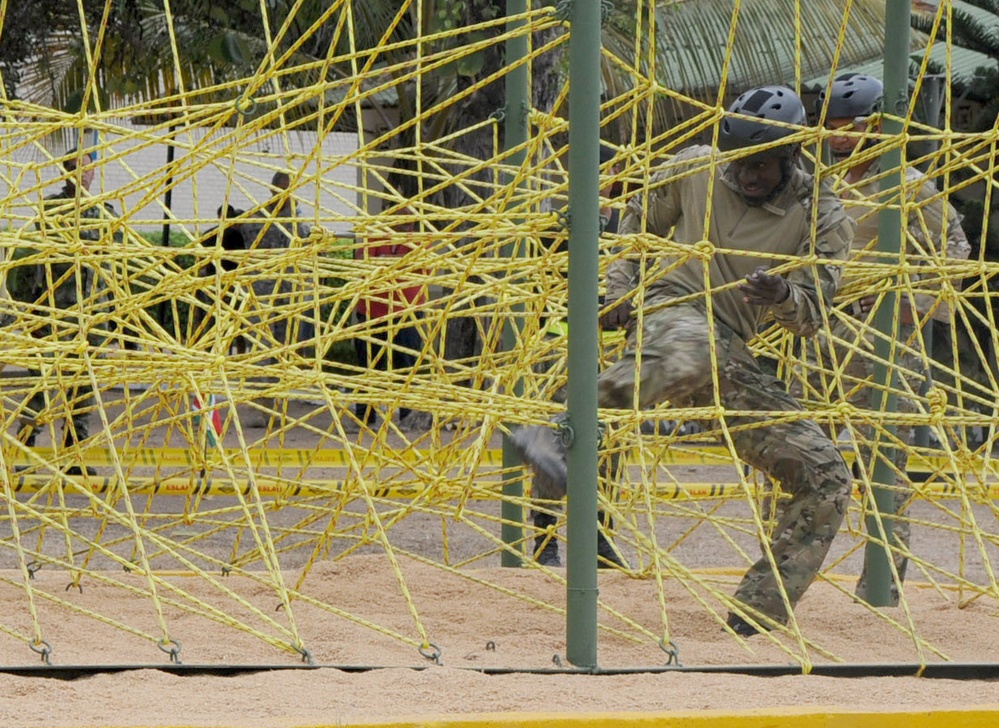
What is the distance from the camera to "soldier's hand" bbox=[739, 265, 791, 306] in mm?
4859

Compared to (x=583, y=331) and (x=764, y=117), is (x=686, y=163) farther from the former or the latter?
(x=583, y=331)

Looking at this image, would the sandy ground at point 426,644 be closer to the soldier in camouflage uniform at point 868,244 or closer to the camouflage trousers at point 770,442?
the camouflage trousers at point 770,442

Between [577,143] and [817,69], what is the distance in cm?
1307

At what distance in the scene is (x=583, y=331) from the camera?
4.32 meters

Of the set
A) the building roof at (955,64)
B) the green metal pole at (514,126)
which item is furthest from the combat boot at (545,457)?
the building roof at (955,64)

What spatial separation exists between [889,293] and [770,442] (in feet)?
3.32

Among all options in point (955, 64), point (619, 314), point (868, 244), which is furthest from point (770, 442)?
point (955, 64)

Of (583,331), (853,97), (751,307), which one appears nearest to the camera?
(583,331)

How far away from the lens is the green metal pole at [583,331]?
4.32m

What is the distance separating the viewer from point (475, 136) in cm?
1273

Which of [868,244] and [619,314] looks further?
[868,244]

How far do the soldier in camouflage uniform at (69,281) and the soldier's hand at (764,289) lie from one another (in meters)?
1.93

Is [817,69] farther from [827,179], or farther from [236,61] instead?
[827,179]

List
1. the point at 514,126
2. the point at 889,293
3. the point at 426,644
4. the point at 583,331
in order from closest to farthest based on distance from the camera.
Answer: the point at 583,331 < the point at 426,644 < the point at 889,293 < the point at 514,126
